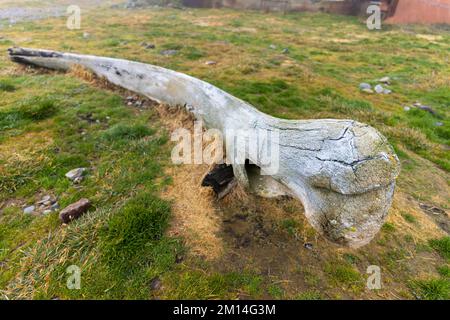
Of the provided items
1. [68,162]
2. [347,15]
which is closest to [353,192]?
[68,162]

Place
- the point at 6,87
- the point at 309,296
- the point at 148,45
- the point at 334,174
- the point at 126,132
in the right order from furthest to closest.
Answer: the point at 148,45 → the point at 6,87 → the point at 126,132 → the point at 309,296 → the point at 334,174

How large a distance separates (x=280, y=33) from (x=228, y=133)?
33.3ft

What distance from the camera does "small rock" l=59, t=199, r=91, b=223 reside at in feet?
8.96

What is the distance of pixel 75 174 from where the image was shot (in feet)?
11.1

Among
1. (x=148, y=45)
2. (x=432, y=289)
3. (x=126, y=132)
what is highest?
(x=148, y=45)

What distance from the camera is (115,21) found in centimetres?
1284

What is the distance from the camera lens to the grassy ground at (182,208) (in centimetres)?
229

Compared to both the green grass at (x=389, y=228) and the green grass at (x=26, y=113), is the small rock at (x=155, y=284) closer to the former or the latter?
the green grass at (x=389, y=228)

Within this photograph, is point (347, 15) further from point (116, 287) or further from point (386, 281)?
point (116, 287)

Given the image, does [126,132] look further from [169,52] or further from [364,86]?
[364,86]

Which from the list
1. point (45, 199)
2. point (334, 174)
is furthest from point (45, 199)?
point (334, 174)

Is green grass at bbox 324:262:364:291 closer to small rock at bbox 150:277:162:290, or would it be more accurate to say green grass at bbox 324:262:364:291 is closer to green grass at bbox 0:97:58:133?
small rock at bbox 150:277:162:290

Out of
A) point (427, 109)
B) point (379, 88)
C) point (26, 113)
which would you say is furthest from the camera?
point (379, 88)

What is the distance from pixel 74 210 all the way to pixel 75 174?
76 cm
